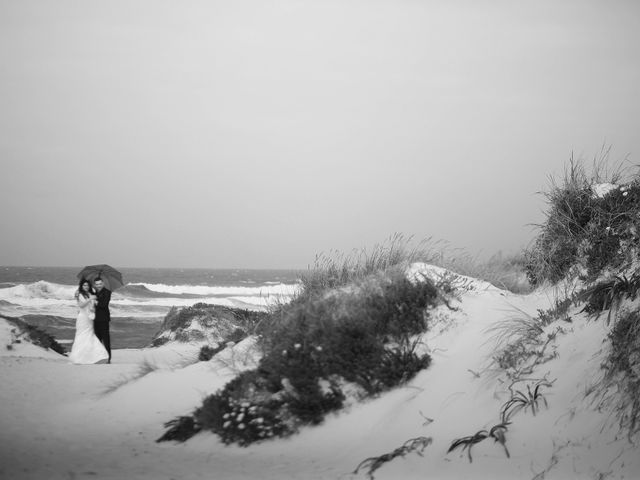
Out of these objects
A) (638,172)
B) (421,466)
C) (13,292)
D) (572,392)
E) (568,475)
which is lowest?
(13,292)

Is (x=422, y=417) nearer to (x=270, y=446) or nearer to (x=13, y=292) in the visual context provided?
(x=270, y=446)

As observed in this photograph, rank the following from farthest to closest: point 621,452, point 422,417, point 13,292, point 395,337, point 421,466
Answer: point 13,292
point 395,337
point 422,417
point 421,466
point 621,452

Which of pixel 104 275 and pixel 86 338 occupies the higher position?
pixel 104 275

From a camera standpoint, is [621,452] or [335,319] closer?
[621,452]

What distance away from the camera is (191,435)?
6207mm

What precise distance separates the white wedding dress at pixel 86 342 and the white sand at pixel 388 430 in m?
3.98

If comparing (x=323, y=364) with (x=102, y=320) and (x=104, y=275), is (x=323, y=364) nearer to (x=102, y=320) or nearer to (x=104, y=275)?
(x=102, y=320)

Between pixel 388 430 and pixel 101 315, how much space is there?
31.3 feet

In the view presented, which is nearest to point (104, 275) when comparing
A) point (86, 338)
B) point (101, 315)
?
point (101, 315)

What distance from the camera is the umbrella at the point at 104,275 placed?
12719 millimetres

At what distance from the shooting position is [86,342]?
39.8ft

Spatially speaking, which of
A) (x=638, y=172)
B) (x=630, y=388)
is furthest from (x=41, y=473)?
(x=638, y=172)

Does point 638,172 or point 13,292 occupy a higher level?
point 638,172

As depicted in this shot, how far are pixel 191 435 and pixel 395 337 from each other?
Result: 3034 mm
